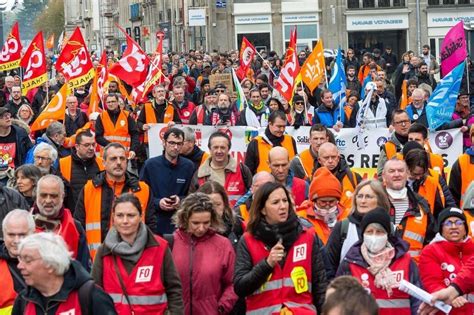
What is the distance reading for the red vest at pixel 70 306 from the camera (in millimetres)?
6477

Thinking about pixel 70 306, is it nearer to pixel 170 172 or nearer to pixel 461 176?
pixel 170 172

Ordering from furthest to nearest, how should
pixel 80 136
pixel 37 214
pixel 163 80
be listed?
1. pixel 163 80
2. pixel 80 136
3. pixel 37 214

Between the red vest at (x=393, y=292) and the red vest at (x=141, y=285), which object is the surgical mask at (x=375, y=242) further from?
the red vest at (x=141, y=285)

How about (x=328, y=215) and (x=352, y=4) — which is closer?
(x=328, y=215)

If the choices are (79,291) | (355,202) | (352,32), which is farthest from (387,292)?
(352,32)

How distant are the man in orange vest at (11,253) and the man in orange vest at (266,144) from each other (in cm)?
509

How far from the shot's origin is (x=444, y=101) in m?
15.4

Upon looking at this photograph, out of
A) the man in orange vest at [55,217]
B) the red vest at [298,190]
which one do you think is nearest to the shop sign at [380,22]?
the red vest at [298,190]

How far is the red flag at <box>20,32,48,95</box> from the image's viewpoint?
19812mm

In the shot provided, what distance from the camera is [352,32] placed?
56875mm

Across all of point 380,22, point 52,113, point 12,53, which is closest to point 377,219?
point 52,113

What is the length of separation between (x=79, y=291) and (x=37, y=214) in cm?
247

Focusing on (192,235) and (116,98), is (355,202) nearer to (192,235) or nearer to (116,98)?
(192,235)

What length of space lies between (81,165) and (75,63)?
8.59m
